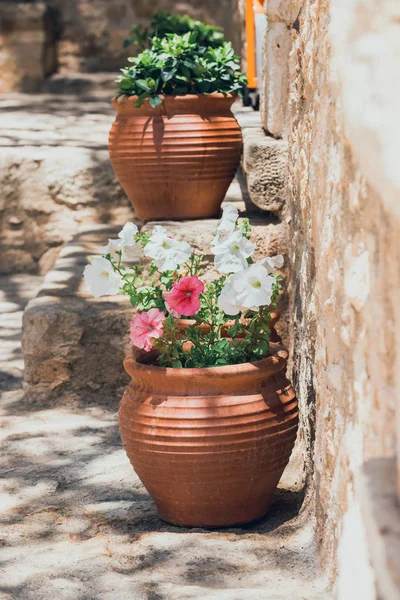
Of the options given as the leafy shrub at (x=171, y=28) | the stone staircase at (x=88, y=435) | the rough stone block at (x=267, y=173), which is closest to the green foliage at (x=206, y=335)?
the stone staircase at (x=88, y=435)

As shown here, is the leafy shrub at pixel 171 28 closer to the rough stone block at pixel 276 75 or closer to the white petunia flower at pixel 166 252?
the rough stone block at pixel 276 75

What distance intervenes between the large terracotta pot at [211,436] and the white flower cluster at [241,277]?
160 millimetres

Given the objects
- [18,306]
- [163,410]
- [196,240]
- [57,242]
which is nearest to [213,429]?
[163,410]

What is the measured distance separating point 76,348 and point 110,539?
3.95 ft

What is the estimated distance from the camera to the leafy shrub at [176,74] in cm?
335

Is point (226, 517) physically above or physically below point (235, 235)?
below

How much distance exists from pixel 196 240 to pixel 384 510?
2.08 meters

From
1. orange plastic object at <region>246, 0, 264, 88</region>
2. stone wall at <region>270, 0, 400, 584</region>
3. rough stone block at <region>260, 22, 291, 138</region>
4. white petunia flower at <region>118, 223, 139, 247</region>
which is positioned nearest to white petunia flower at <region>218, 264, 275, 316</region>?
stone wall at <region>270, 0, 400, 584</region>

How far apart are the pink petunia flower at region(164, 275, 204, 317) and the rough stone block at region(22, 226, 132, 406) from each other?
111cm

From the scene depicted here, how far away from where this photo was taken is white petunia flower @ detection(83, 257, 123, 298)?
2.54m

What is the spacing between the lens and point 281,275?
333 cm

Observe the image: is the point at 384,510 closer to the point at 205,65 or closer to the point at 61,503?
the point at 61,503

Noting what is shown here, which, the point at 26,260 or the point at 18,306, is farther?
the point at 26,260

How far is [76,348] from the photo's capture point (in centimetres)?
358
